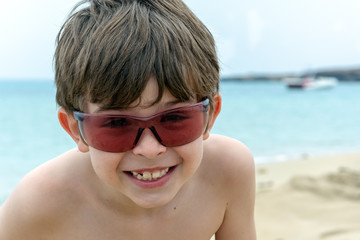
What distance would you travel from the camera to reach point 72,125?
192 cm

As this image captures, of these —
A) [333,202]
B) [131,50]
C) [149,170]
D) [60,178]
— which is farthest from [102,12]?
[333,202]

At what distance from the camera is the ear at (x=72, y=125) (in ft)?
6.12

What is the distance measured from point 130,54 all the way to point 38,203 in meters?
0.94

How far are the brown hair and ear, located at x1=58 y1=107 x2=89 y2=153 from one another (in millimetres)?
60

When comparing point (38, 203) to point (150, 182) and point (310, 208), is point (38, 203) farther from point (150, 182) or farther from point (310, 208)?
point (310, 208)

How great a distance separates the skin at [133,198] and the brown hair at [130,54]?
0.75 ft

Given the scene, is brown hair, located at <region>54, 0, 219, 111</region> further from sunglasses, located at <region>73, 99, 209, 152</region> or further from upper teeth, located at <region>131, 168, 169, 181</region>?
upper teeth, located at <region>131, 168, 169, 181</region>

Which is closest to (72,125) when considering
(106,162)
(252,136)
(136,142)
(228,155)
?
(106,162)

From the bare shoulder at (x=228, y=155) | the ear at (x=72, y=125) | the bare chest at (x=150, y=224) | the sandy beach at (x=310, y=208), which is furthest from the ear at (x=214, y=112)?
the sandy beach at (x=310, y=208)

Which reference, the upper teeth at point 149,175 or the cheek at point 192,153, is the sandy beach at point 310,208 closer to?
the cheek at point 192,153

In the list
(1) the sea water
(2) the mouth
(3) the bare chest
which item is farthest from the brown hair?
(1) the sea water

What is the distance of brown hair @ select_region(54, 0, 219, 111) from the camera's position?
158 centimetres

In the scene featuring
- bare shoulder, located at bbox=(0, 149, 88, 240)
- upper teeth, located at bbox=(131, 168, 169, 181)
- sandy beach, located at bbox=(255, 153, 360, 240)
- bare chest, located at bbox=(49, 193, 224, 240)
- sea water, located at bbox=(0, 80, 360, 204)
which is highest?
upper teeth, located at bbox=(131, 168, 169, 181)

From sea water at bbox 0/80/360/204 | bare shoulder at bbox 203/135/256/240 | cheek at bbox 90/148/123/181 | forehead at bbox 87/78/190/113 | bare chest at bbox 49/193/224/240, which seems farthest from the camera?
sea water at bbox 0/80/360/204
